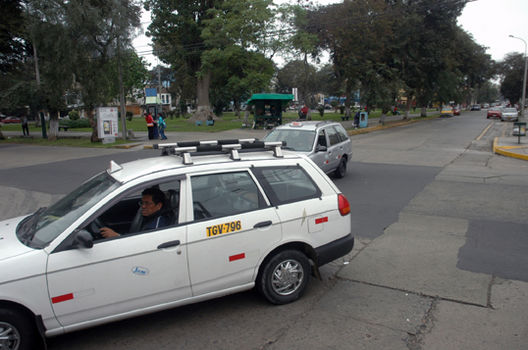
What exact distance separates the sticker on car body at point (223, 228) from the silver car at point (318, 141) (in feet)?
21.1

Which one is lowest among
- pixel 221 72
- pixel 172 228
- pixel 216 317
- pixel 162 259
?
pixel 216 317

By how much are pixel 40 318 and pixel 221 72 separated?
1319 inches

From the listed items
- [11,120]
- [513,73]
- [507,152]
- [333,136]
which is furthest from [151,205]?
[513,73]

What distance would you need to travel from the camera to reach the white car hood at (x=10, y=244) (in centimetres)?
322

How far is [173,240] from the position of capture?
3.61m

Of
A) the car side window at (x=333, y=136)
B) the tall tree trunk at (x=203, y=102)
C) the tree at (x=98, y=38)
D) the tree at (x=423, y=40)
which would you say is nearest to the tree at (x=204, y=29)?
the tall tree trunk at (x=203, y=102)

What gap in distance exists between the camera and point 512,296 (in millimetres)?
4406

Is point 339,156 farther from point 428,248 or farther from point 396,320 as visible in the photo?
point 396,320

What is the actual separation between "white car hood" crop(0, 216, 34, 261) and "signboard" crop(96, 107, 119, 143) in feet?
67.2

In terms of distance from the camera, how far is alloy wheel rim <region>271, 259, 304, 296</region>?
13.8 feet

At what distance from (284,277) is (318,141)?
690 cm

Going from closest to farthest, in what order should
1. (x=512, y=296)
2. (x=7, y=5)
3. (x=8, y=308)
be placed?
(x=8, y=308) → (x=512, y=296) → (x=7, y=5)

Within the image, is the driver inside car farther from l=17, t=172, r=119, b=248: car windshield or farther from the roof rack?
the roof rack

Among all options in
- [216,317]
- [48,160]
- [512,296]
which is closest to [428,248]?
[512,296]
